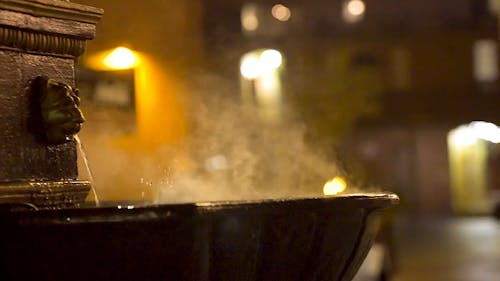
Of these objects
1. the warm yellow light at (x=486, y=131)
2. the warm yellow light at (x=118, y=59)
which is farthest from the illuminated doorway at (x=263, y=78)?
the warm yellow light at (x=118, y=59)

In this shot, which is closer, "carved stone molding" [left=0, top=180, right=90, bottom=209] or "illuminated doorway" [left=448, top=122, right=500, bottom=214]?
"carved stone molding" [left=0, top=180, right=90, bottom=209]

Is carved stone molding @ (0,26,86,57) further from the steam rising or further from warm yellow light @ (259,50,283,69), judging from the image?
warm yellow light @ (259,50,283,69)

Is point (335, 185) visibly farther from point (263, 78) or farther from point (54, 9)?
point (263, 78)

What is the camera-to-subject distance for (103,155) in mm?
5566

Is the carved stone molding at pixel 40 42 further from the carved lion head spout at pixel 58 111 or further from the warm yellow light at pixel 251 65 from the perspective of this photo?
the warm yellow light at pixel 251 65

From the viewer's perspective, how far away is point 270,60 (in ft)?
93.4

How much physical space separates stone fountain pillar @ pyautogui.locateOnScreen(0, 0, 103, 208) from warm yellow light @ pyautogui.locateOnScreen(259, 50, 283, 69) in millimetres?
25194

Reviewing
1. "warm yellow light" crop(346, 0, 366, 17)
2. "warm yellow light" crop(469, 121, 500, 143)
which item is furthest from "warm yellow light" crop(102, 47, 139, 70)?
"warm yellow light" crop(346, 0, 366, 17)

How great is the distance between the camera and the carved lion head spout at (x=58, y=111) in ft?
9.12

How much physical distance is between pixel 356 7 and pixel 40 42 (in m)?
38.8

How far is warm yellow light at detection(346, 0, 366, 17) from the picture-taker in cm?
4091

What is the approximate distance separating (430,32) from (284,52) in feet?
42.5

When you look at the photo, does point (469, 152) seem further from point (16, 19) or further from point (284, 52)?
point (16, 19)

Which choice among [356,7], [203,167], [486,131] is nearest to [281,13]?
[356,7]
